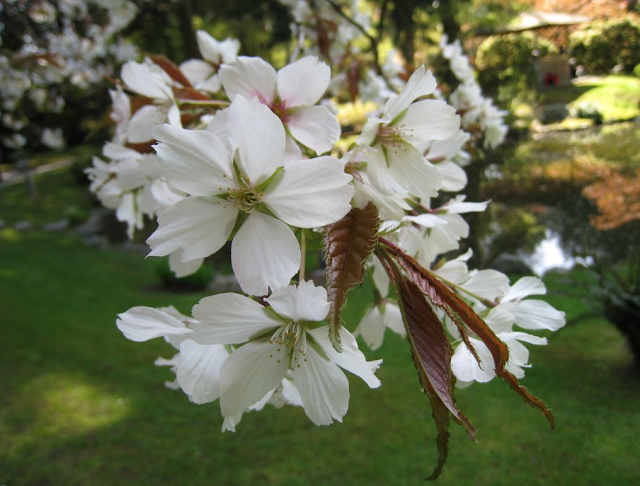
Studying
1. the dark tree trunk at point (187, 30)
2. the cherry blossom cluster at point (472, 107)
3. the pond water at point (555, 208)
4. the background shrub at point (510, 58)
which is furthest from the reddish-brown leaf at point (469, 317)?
the background shrub at point (510, 58)

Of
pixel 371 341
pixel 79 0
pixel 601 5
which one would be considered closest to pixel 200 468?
pixel 371 341

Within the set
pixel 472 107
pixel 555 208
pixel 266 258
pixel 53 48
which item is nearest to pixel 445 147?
pixel 266 258

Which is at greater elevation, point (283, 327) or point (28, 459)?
point (283, 327)

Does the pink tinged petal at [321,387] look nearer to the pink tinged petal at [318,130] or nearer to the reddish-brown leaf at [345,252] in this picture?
the reddish-brown leaf at [345,252]

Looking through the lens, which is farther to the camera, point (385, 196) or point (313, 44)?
point (313, 44)

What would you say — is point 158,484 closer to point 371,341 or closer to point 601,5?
point 371,341

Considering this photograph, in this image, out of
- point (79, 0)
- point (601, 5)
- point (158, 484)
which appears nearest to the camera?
point (158, 484)

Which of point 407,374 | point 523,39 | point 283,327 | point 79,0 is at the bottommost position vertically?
point 407,374
